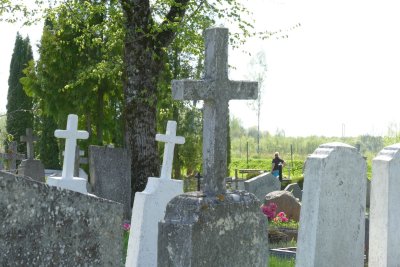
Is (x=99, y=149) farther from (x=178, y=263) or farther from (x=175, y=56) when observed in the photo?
(x=175, y=56)

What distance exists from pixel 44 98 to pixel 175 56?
4293 mm

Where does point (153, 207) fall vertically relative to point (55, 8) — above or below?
below

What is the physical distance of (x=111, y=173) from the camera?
13.5 m

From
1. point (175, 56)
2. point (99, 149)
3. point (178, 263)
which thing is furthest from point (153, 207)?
point (175, 56)

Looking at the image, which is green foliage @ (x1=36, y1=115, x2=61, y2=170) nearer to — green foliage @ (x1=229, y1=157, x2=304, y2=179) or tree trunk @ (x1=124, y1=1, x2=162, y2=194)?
green foliage @ (x1=229, y1=157, x2=304, y2=179)

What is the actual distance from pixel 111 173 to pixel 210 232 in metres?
7.86

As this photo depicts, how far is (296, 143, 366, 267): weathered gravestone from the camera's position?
25.0 feet

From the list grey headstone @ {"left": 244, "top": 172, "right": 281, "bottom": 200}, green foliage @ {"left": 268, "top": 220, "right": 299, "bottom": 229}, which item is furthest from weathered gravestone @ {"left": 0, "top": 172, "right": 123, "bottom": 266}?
grey headstone @ {"left": 244, "top": 172, "right": 281, "bottom": 200}

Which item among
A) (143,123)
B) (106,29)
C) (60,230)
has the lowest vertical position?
(60,230)

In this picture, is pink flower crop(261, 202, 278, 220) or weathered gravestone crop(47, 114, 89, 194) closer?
weathered gravestone crop(47, 114, 89, 194)

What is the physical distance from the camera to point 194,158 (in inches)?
1068

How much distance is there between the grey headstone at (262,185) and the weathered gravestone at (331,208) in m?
9.25

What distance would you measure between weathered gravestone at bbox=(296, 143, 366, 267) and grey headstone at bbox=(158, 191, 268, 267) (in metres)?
1.62

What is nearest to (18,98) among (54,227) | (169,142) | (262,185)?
(262,185)
